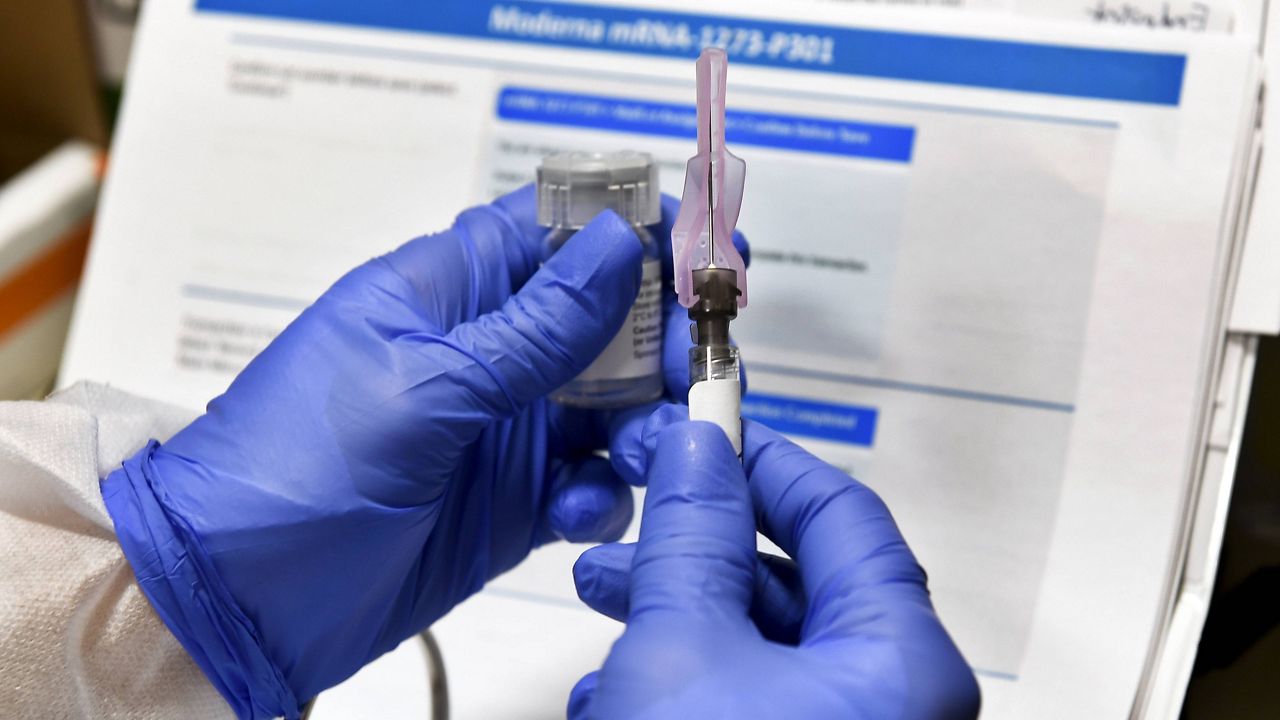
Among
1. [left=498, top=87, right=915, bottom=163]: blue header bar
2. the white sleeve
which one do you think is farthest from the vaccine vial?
the white sleeve

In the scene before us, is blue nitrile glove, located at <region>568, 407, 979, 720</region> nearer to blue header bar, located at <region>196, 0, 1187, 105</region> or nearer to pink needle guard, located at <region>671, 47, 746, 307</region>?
pink needle guard, located at <region>671, 47, 746, 307</region>

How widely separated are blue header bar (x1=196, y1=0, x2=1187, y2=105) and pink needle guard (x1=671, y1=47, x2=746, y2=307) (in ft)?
0.92

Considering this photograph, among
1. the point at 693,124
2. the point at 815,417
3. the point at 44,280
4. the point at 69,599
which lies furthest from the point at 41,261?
the point at 815,417

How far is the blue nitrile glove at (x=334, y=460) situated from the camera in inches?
22.0

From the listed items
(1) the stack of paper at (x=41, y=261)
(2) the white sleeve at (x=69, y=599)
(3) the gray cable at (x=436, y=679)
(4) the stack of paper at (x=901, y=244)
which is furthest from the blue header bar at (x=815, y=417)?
(1) the stack of paper at (x=41, y=261)

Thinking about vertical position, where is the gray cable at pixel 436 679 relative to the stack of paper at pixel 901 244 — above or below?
below

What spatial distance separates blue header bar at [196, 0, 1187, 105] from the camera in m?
0.73

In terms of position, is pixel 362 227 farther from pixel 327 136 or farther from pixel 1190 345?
pixel 1190 345

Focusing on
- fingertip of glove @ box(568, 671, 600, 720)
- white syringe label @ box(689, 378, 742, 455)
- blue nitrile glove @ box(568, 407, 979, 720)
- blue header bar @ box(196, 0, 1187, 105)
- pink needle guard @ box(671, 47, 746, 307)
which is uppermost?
blue header bar @ box(196, 0, 1187, 105)

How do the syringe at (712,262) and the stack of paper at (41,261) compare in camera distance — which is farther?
the stack of paper at (41,261)

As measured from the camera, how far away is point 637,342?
0.60 metres

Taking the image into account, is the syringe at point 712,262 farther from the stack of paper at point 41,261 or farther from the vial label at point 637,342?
the stack of paper at point 41,261

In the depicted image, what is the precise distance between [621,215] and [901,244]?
0.90ft

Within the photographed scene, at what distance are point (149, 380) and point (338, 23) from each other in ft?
1.20
